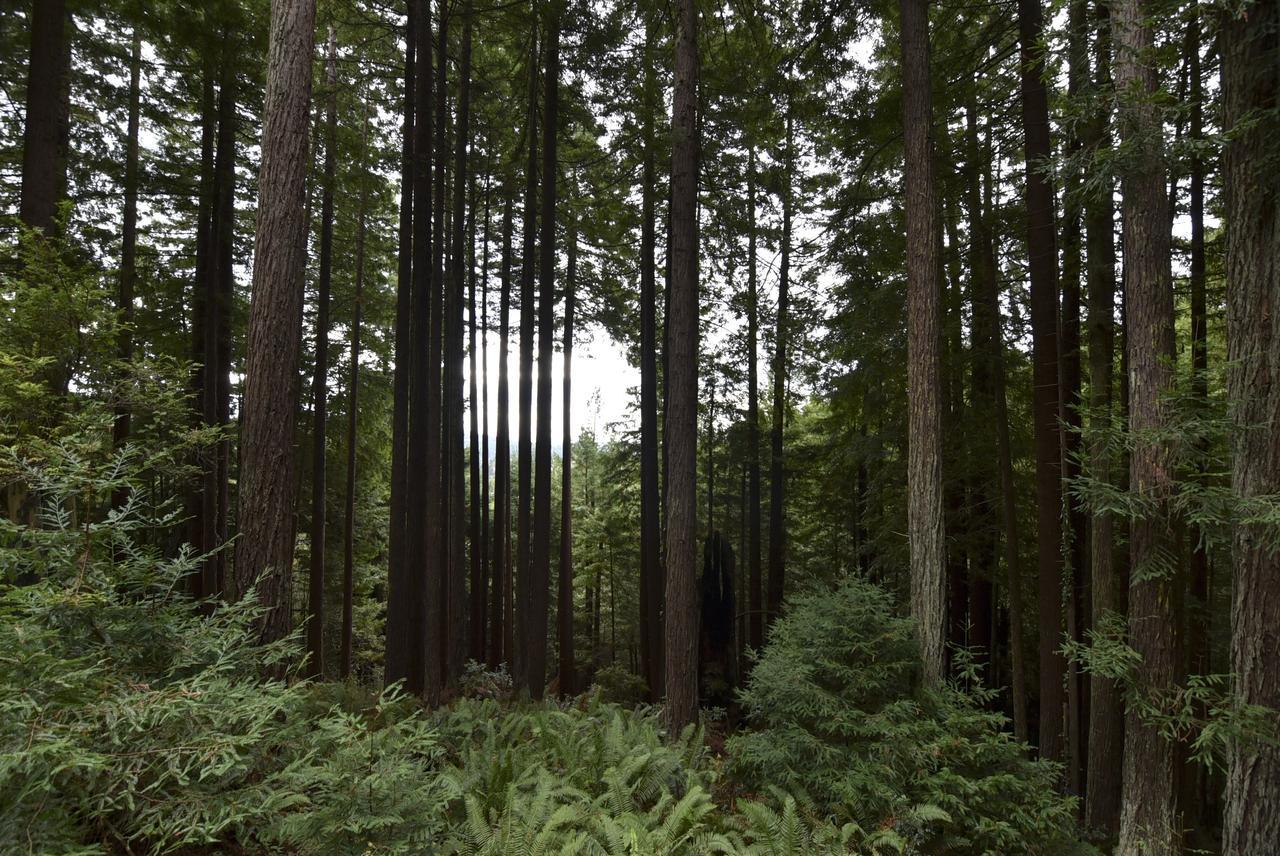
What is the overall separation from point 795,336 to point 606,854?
11.4m

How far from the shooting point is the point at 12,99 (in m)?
8.61

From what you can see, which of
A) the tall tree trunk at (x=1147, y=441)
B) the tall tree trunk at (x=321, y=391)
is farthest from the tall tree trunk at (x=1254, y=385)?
the tall tree trunk at (x=321, y=391)

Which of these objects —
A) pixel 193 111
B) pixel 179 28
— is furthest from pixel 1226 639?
pixel 193 111

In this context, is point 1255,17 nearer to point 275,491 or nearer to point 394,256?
point 275,491

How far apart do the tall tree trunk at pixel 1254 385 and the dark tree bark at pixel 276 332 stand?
739 centimetres

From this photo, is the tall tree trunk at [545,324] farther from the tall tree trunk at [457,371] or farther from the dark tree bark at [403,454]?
the dark tree bark at [403,454]

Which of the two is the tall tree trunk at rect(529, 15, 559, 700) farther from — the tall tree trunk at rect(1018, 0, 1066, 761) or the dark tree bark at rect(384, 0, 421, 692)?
the tall tree trunk at rect(1018, 0, 1066, 761)

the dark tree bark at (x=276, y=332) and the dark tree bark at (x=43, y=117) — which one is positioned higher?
the dark tree bark at (x=43, y=117)

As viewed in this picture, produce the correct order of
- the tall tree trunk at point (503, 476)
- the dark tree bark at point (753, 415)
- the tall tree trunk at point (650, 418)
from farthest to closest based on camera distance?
the dark tree bark at point (753, 415) → the tall tree trunk at point (503, 476) → the tall tree trunk at point (650, 418)

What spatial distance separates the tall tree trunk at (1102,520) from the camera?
22.0 ft

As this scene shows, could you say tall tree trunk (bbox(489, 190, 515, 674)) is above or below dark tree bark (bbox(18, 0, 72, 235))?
below

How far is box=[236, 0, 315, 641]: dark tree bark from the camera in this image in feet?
15.7

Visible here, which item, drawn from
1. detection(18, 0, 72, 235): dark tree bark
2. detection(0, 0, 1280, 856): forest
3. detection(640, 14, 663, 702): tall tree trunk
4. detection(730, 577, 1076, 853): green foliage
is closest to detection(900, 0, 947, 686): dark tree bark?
detection(0, 0, 1280, 856): forest

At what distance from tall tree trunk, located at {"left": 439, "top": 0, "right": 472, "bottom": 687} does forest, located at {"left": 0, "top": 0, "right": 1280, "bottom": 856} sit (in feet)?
0.37
